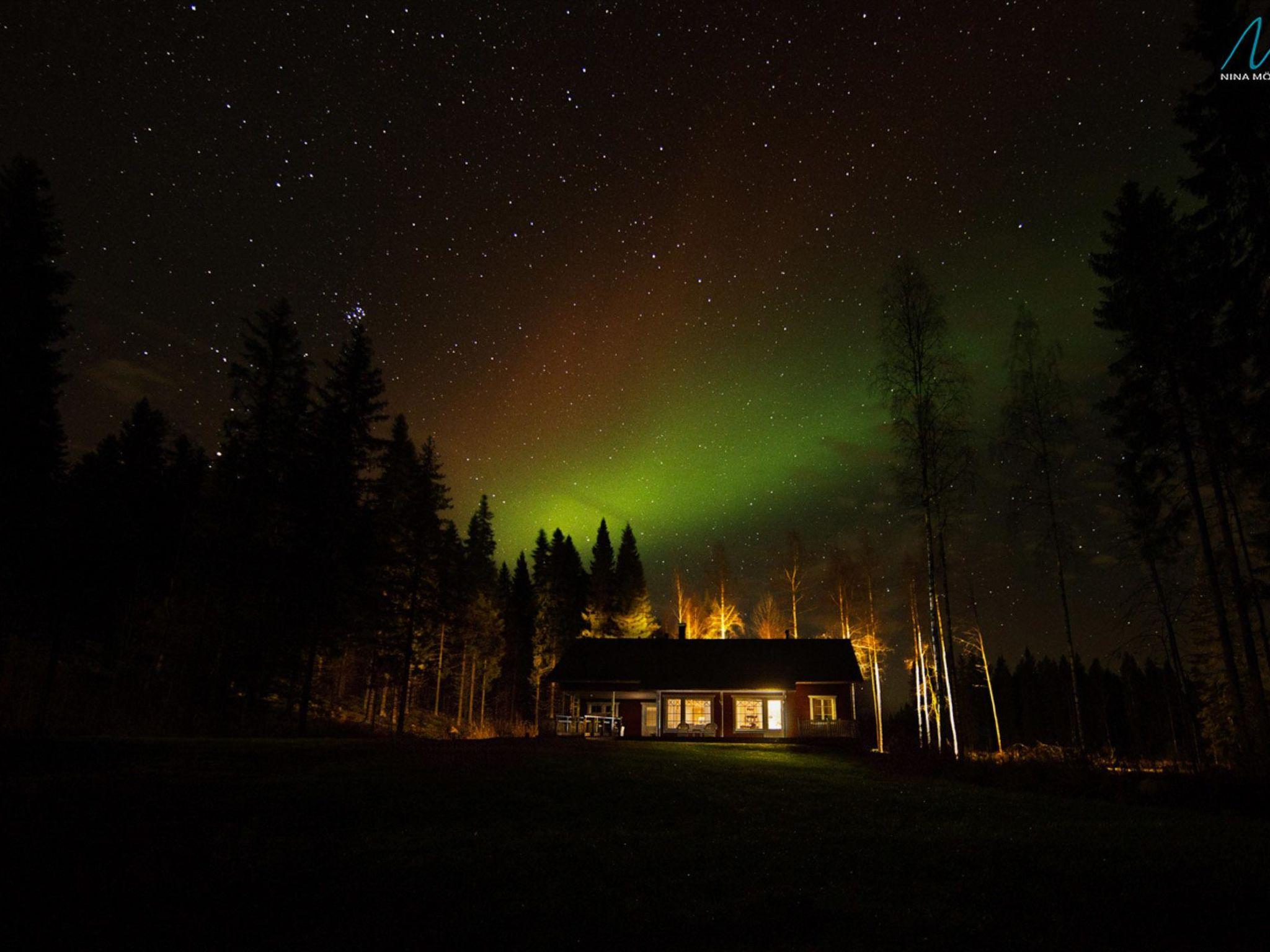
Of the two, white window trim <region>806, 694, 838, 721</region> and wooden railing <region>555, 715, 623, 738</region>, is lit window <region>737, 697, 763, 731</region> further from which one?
wooden railing <region>555, 715, 623, 738</region>

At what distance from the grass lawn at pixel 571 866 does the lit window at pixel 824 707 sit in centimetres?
2781

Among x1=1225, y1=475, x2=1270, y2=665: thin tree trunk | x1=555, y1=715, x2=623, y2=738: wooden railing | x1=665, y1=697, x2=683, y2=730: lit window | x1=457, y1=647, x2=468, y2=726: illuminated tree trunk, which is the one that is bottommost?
x1=555, y1=715, x2=623, y2=738: wooden railing

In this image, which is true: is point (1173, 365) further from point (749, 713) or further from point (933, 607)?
point (749, 713)

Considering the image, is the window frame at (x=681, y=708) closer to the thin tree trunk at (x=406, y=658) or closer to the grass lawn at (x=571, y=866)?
the thin tree trunk at (x=406, y=658)

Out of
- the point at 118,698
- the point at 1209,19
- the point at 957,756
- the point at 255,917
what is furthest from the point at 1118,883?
the point at 118,698

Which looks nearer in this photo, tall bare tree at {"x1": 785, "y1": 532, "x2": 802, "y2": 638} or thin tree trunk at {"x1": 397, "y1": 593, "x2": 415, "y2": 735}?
thin tree trunk at {"x1": 397, "y1": 593, "x2": 415, "y2": 735}

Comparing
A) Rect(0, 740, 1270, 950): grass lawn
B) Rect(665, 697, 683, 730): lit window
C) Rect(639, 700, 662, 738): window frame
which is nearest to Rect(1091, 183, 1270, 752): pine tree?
Rect(0, 740, 1270, 950): grass lawn

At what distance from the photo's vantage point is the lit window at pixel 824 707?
3819 centimetres

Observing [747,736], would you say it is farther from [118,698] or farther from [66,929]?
[66,929]

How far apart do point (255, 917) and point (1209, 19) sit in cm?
2231

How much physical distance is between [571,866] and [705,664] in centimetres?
3521

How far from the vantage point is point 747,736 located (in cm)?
3728

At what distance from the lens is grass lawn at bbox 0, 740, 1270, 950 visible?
15.9 ft

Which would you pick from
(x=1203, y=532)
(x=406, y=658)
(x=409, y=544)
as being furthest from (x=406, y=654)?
(x=1203, y=532)
